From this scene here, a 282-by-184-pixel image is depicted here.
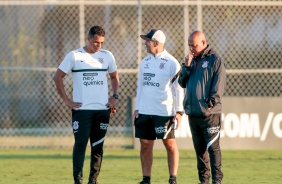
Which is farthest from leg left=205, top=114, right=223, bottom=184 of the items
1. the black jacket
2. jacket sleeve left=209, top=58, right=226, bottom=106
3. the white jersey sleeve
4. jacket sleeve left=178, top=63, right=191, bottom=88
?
the white jersey sleeve

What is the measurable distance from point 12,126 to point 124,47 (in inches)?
116

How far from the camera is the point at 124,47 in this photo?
20.5m

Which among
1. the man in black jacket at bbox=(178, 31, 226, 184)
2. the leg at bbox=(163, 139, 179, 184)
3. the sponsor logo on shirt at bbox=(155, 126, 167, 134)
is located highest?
the man in black jacket at bbox=(178, 31, 226, 184)

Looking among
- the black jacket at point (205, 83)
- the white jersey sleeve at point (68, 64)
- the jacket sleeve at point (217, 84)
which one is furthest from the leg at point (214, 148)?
the white jersey sleeve at point (68, 64)

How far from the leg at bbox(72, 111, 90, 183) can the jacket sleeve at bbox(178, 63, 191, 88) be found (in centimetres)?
125

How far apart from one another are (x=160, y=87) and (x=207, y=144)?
3.57ft

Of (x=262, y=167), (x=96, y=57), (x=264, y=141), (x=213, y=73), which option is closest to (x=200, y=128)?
(x=213, y=73)

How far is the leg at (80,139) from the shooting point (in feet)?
38.8

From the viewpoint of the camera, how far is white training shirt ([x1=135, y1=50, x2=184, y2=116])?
39.7ft

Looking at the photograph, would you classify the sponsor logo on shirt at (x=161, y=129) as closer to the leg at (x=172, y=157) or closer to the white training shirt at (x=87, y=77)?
the leg at (x=172, y=157)

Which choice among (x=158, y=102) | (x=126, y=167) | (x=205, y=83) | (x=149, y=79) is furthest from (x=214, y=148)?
(x=126, y=167)

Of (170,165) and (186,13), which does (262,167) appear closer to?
(170,165)

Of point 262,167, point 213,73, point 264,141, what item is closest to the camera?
point 213,73

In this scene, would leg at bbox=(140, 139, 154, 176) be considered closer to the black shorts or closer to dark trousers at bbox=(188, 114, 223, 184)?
the black shorts
